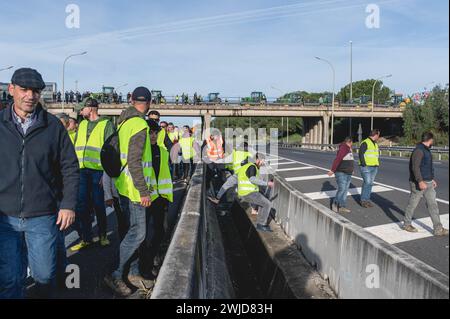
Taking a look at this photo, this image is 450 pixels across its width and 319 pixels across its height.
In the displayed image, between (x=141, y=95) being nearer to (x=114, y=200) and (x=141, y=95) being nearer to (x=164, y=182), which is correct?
(x=164, y=182)

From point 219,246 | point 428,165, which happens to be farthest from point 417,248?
point 219,246

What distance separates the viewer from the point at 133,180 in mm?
→ 4852

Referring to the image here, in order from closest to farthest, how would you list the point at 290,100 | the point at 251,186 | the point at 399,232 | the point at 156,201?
the point at 156,201 → the point at 399,232 → the point at 251,186 → the point at 290,100

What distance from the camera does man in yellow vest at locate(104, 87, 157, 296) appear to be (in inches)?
191

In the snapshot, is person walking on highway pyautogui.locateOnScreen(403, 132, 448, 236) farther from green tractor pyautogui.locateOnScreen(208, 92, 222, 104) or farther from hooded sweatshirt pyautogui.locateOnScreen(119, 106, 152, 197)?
green tractor pyautogui.locateOnScreen(208, 92, 222, 104)

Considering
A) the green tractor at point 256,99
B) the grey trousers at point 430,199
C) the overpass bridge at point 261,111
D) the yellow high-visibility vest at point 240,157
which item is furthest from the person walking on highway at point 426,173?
the green tractor at point 256,99

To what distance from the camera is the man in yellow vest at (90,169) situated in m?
6.69

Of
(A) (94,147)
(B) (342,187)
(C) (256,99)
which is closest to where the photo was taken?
(A) (94,147)

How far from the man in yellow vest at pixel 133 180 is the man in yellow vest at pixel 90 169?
5.48 feet

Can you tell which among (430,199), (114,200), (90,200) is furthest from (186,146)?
(114,200)

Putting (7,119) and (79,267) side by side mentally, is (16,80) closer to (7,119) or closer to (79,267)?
(7,119)

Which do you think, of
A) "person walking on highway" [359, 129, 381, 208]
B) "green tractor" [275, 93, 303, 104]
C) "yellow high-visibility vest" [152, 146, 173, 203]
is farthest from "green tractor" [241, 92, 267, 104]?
"yellow high-visibility vest" [152, 146, 173, 203]

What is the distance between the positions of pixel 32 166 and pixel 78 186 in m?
0.47
